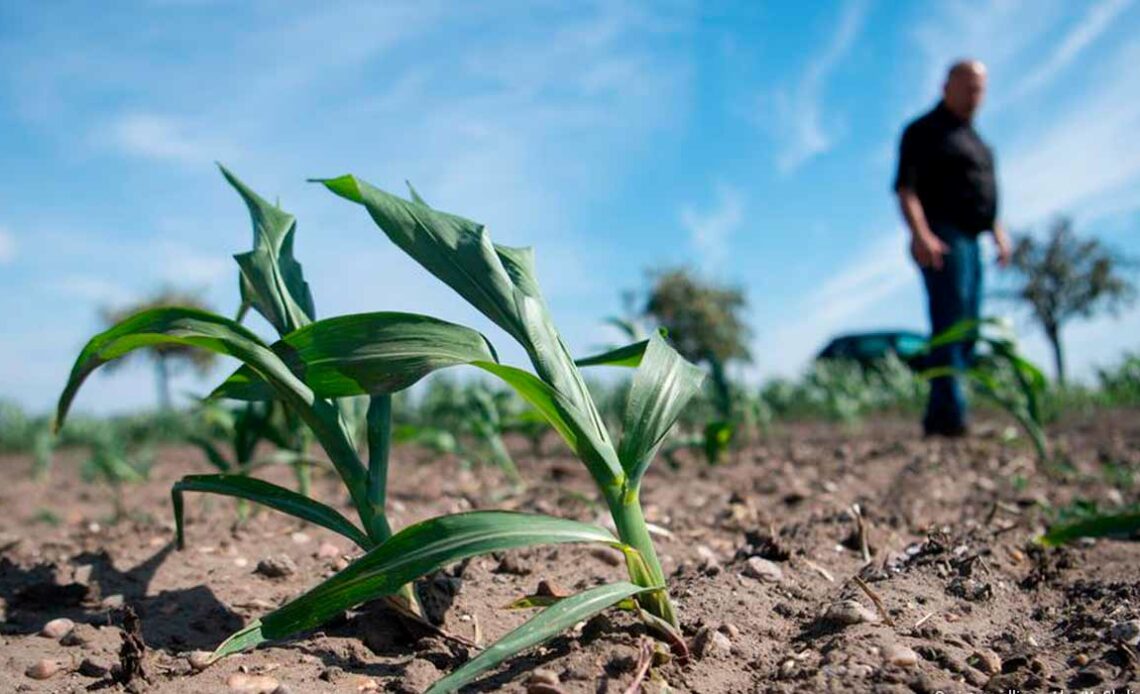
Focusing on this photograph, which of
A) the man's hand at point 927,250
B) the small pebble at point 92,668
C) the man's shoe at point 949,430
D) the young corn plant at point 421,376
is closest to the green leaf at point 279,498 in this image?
A: the young corn plant at point 421,376

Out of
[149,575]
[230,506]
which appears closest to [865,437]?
[230,506]

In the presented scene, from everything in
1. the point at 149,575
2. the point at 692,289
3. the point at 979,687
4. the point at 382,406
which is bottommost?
the point at 979,687

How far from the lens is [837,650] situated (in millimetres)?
1448

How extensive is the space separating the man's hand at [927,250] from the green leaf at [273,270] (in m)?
4.24

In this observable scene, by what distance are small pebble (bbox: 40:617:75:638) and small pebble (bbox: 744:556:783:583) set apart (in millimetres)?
1377

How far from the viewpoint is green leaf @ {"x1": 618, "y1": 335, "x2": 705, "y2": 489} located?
144cm

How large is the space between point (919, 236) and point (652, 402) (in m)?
4.20

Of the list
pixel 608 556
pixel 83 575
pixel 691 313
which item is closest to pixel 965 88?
pixel 608 556

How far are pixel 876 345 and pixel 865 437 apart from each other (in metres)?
8.77

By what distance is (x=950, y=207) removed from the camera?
5.36 meters

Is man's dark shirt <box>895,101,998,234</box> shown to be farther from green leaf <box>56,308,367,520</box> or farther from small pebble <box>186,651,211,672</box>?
small pebble <box>186,651,211,672</box>

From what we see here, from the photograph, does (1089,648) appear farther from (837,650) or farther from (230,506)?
(230,506)

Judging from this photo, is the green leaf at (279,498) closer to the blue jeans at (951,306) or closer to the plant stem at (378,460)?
the plant stem at (378,460)

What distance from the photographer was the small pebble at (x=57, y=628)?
5.77ft
